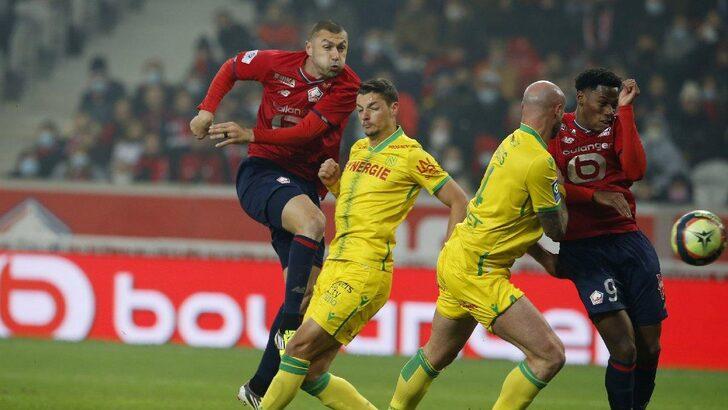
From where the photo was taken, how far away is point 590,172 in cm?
717

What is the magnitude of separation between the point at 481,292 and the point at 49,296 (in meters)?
7.20

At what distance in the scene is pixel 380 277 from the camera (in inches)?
268

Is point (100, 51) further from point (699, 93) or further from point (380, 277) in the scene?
point (380, 277)

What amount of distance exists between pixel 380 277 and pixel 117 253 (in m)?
7.01

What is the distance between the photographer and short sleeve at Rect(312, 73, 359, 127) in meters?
7.30

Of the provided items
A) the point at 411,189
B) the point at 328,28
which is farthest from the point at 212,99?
the point at 411,189

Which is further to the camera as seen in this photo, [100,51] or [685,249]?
[100,51]

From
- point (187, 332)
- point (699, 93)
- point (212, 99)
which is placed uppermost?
point (212, 99)

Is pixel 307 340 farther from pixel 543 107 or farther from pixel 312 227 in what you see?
pixel 543 107

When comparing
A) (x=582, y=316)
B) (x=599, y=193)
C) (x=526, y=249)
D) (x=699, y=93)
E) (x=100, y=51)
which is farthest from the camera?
(x=100, y=51)

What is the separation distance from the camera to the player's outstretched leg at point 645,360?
7184 mm

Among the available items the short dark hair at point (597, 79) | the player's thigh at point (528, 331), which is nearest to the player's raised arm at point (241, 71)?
the short dark hair at point (597, 79)

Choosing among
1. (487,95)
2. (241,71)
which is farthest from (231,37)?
(241,71)

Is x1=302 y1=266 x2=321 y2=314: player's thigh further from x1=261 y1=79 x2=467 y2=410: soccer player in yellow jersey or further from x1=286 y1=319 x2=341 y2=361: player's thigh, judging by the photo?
x1=286 y1=319 x2=341 y2=361: player's thigh
